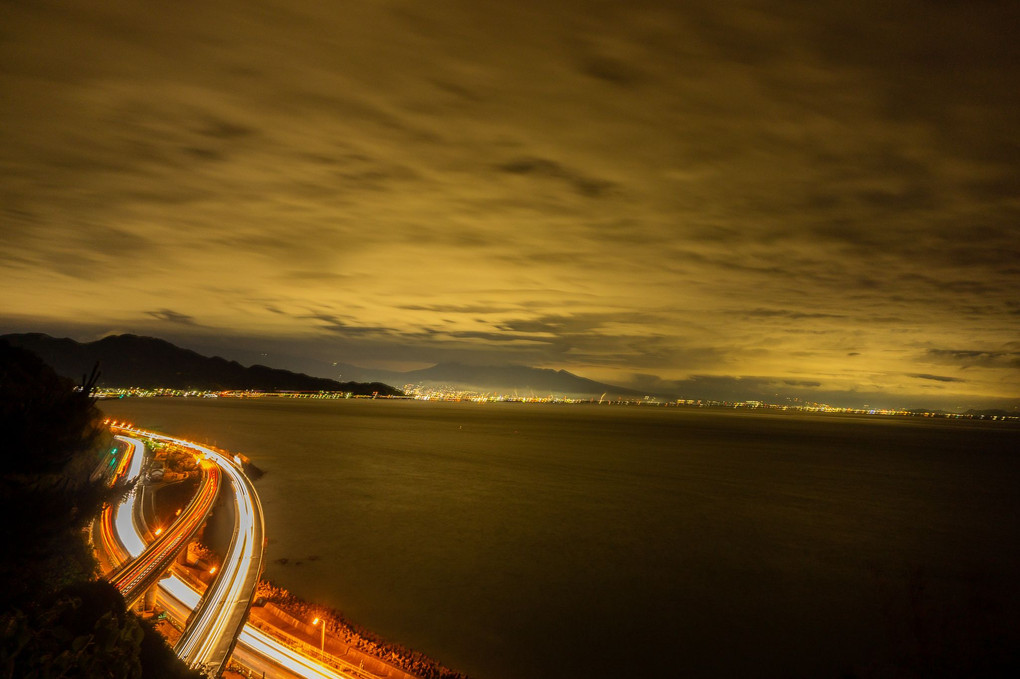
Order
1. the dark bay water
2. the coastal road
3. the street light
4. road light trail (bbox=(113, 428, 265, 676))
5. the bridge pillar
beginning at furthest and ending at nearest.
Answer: the dark bay water → the bridge pillar → the coastal road → the street light → road light trail (bbox=(113, 428, 265, 676))

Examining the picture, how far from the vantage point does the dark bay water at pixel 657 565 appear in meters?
13.7

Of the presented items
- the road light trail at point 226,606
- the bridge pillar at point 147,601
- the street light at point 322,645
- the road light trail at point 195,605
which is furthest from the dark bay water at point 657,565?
the bridge pillar at point 147,601

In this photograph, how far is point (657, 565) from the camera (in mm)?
19875

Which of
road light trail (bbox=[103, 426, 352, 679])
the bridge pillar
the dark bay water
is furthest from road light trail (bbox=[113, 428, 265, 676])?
the dark bay water

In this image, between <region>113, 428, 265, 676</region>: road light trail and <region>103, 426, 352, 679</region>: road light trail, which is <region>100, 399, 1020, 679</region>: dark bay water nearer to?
<region>113, 428, 265, 676</region>: road light trail

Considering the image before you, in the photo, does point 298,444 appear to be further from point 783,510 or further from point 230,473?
point 783,510

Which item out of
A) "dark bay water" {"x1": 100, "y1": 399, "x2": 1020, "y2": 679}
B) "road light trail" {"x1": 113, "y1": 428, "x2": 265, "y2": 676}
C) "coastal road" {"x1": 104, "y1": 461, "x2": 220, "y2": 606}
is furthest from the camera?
"dark bay water" {"x1": 100, "y1": 399, "x2": 1020, "y2": 679}

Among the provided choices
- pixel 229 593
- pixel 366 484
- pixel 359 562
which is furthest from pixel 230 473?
pixel 229 593

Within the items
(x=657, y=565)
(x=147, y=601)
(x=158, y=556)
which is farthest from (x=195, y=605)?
(x=657, y=565)

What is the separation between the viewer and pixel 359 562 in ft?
65.0

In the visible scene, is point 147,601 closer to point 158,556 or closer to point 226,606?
point 158,556

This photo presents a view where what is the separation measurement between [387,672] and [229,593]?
4775 millimetres

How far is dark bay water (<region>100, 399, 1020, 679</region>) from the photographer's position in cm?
1373

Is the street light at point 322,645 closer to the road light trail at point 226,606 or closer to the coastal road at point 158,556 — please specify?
the road light trail at point 226,606
